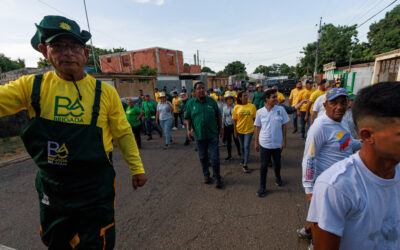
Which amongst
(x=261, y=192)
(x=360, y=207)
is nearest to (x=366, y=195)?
(x=360, y=207)

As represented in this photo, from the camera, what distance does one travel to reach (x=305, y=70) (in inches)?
1693

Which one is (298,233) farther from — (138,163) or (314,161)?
(138,163)

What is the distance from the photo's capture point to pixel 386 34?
28812 millimetres

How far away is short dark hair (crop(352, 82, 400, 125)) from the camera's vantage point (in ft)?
2.97

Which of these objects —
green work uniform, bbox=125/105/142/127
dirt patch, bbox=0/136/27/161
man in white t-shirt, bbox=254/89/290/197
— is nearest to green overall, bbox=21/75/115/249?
man in white t-shirt, bbox=254/89/290/197

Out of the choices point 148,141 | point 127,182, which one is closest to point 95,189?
point 127,182

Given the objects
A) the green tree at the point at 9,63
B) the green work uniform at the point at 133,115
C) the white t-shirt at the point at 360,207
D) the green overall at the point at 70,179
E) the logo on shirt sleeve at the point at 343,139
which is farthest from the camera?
the green tree at the point at 9,63

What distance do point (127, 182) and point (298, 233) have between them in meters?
3.42

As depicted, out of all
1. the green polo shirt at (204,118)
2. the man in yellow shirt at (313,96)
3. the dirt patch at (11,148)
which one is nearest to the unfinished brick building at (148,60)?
the dirt patch at (11,148)

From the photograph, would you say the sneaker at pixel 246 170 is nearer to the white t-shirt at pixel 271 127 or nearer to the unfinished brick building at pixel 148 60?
the white t-shirt at pixel 271 127

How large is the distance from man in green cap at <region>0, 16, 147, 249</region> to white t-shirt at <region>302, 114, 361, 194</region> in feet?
6.52

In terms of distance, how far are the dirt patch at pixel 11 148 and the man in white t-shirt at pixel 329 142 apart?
830cm

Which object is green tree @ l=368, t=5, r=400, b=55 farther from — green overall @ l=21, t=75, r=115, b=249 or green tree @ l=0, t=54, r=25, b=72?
green tree @ l=0, t=54, r=25, b=72

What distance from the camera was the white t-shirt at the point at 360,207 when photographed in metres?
1.01
